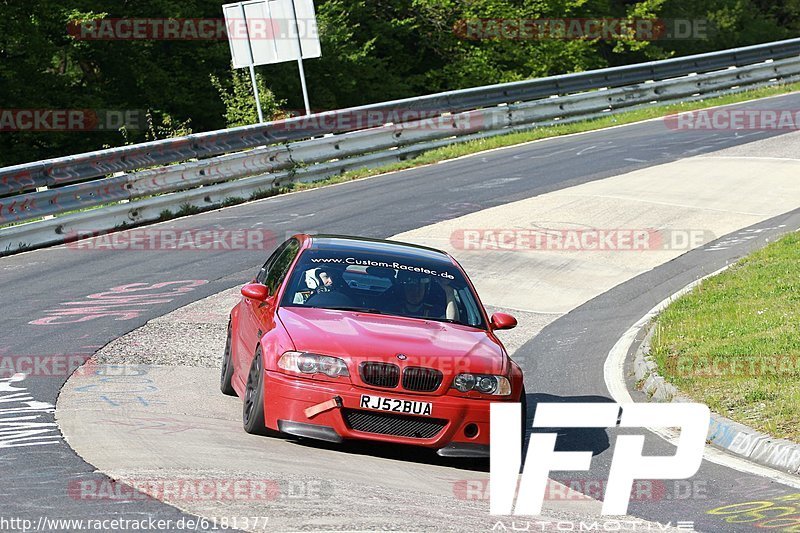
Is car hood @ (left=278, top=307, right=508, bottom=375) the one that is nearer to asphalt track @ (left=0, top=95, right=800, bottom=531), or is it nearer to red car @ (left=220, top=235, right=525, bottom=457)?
red car @ (left=220, top=235, right=525, bottom=457)

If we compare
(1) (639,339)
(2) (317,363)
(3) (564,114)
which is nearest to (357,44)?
(3) (564,114)

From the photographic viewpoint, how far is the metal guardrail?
18.2m

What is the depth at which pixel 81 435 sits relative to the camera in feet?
26.3

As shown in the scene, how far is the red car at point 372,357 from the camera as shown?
7.86 meters

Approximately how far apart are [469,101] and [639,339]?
15.9 metres

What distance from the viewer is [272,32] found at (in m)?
27.0

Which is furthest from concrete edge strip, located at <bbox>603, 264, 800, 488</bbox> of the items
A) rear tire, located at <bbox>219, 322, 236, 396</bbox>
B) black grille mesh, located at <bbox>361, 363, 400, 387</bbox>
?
rear tire, located at <bbox>219, 322, 236, 396</bbox>

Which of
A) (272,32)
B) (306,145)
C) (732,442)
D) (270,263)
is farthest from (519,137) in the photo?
(732,442)

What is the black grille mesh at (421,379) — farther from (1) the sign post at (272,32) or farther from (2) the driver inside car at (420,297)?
(1) the sign post at (272,32)

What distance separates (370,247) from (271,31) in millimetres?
18188

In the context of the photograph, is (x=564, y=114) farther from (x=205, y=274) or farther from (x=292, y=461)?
(x=292, y=461)

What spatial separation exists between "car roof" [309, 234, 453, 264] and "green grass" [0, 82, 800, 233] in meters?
9.19

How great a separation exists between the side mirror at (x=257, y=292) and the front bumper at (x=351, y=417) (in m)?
1.15

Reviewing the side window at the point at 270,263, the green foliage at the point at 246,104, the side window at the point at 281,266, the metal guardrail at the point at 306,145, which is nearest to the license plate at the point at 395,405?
the side window at the point at 281,266
